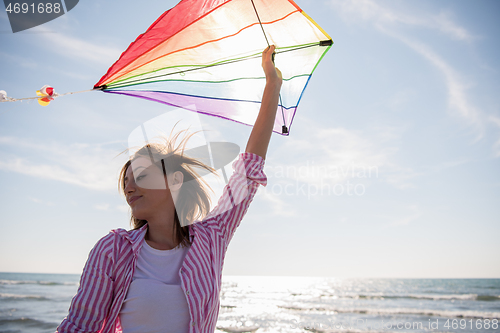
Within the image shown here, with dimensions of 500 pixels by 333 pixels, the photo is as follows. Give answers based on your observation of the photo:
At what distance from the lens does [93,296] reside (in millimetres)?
1188

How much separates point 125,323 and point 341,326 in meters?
11.9

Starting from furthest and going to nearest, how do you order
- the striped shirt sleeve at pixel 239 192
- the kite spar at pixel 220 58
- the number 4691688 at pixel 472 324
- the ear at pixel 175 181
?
the number 4691688 at pixel 472 324 → the kite spar at pixel 220 58 → the ear at pixel 175 181 → the striped shirt sleeve at pixel 239 192

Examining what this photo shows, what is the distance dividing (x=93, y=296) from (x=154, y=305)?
0.22 metres

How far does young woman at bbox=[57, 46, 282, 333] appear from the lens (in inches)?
47.8

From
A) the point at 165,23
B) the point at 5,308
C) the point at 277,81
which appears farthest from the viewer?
the point at 5,308

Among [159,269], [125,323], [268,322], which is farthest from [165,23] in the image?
[268,322]

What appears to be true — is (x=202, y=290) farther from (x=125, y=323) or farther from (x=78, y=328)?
(x=78, y=328)

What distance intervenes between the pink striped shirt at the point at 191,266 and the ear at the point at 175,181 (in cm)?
24

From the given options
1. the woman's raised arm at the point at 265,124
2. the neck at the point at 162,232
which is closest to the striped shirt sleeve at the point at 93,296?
the neck at the point at 162,232

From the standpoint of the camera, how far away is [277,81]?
1.67m

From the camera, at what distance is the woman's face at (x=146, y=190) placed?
5.07 feet

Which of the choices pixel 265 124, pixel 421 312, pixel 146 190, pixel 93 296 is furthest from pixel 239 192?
pixel 421 312

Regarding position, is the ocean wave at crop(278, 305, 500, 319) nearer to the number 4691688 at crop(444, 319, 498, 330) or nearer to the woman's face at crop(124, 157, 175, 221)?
the number 4691688 at crop(444, 319, 498, 330)

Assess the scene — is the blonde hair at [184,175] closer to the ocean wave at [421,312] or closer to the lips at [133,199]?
the lips at [133,199]
